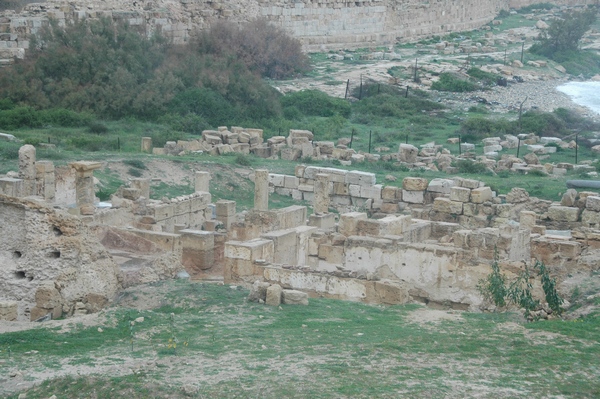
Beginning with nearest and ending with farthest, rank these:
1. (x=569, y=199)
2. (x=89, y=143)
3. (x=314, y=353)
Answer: (x=314, y=353) < (x=569, y=199) < (x=89, y=143)

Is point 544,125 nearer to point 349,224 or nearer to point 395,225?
point 395,225

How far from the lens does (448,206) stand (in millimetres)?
23906

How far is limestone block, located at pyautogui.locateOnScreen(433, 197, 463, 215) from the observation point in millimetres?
23844

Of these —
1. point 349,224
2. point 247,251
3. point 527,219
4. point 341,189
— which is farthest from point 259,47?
point 247,251

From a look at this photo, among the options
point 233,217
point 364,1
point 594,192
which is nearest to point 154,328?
point 233,217

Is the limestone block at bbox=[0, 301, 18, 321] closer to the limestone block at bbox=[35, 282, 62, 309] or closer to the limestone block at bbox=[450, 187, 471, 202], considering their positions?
the limestone block at bbox=[35, 282, 62, 309]

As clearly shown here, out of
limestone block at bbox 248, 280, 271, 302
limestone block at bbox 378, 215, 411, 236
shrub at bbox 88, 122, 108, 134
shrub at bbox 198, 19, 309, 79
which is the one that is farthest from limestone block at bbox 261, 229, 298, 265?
shrub at bbox 198, 19, 309, 79

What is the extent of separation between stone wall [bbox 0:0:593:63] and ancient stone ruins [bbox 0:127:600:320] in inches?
600

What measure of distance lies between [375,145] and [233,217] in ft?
34.9

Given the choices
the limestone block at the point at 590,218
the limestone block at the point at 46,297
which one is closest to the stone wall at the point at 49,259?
the limestone block at the point at 46,297

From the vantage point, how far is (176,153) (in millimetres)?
29156

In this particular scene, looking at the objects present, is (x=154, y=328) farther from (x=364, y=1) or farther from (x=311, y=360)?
(x=364, y=1)

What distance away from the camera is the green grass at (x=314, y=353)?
11.0 metres

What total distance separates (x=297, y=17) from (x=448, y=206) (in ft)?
90.6
